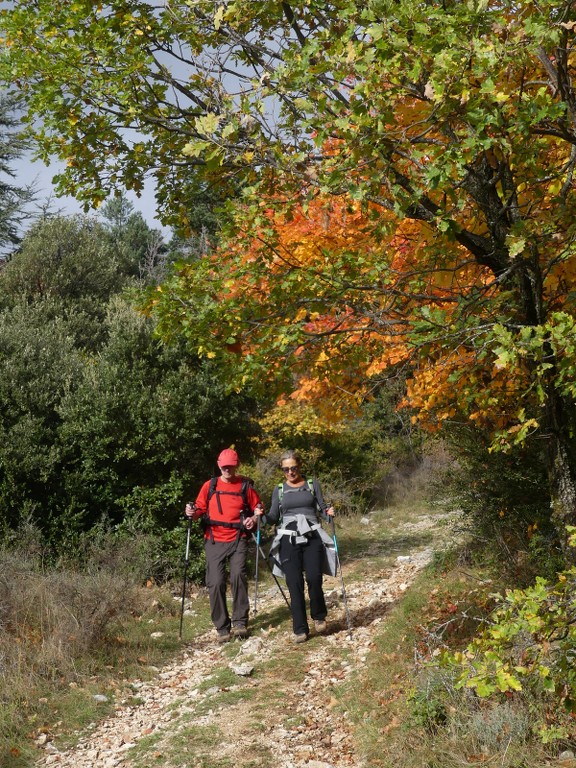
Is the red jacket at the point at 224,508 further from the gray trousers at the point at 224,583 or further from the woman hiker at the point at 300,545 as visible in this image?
the woman hiker at the point at 300,545

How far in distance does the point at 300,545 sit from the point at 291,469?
0.88m

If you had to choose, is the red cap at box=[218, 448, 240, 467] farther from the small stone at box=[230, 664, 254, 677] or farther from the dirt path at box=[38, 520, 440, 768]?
the small stone at box=[230, 664, 254, 677]

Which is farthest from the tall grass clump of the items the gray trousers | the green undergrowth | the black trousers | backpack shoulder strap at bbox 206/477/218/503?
the green undergrowth

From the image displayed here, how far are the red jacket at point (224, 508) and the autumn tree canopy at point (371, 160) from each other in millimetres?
2571

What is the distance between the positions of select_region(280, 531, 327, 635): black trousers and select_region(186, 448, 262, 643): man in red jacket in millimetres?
593

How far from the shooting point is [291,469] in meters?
8.27

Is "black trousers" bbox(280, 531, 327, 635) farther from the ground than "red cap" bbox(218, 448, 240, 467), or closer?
closer

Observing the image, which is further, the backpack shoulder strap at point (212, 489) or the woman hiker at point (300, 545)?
the backpack shoulder strap at point (212, 489)

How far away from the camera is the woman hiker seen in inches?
320

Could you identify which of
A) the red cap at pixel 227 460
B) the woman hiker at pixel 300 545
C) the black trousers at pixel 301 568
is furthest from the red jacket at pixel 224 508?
the black trousers at pixel 301 568

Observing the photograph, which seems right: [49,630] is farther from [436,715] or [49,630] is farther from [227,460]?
[436,715]

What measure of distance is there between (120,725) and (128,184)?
5.01m

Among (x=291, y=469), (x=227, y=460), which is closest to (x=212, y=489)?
(x=227, y=460)

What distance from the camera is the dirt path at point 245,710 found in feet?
17.8
